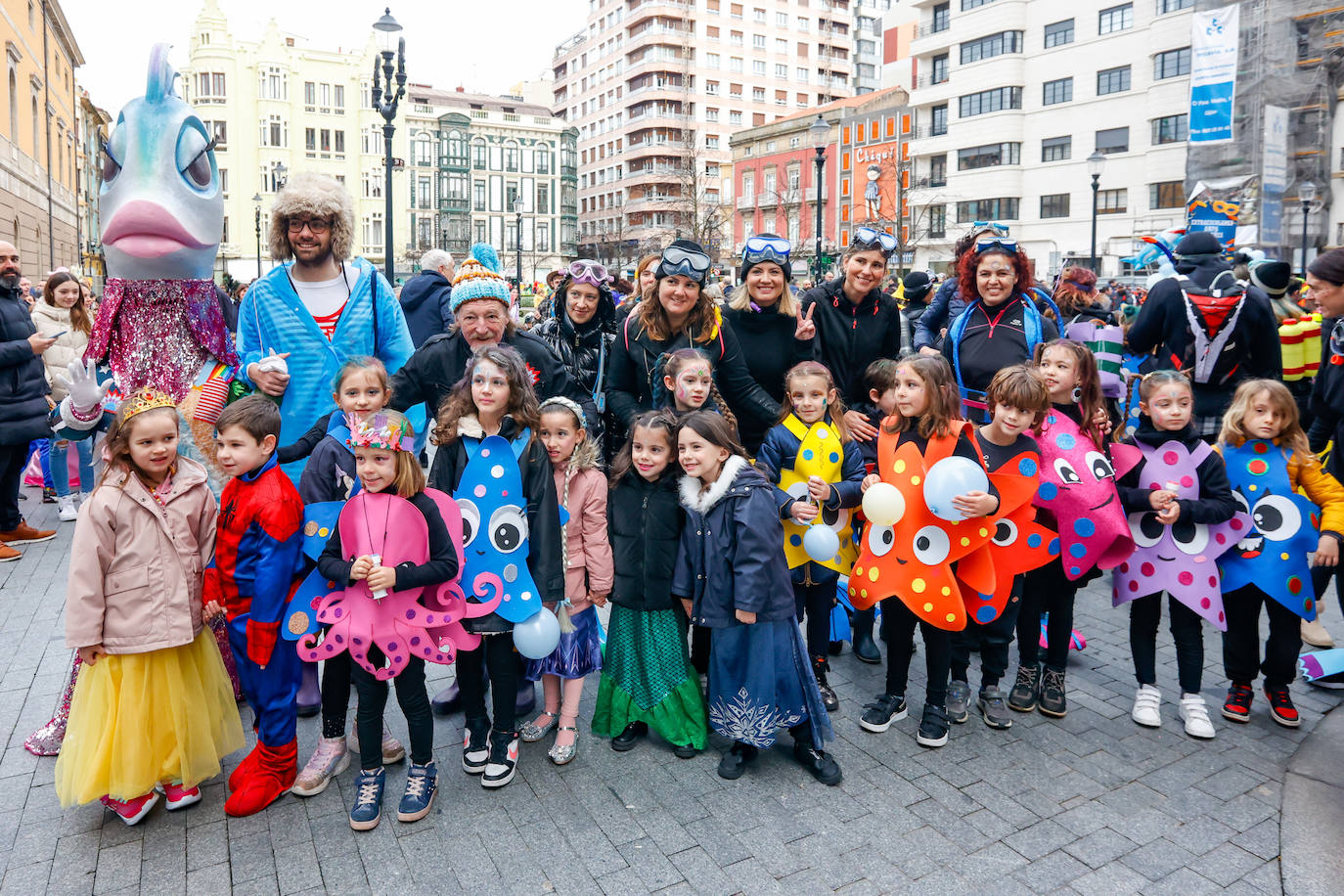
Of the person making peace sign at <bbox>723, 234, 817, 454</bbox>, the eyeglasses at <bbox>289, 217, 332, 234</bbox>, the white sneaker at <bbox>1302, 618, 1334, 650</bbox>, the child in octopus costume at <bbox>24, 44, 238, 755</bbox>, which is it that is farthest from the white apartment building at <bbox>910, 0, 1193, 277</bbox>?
the child in octopus costume at <bbox>24, 44, 238, 755</bbox>

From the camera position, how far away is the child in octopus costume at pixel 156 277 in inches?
158

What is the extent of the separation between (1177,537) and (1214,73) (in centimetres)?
3234

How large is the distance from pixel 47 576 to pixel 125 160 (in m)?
3.83

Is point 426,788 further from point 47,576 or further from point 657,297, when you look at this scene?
point 47,576

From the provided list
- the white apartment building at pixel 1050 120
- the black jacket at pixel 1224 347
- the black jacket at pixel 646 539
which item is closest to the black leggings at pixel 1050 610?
the black jacket at pixel 1224 347

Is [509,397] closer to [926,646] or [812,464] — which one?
[812,464]

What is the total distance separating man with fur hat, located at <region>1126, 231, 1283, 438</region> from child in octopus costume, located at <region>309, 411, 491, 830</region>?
13.8 feet

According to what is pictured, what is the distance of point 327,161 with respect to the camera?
192 feet

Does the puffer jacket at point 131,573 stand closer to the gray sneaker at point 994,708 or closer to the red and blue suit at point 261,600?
the red and blue suit at point 261,600

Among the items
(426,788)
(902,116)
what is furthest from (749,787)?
(902,116)

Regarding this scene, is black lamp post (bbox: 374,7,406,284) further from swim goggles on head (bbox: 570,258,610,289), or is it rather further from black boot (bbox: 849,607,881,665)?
black boot (bbox: 849,607,881,665)

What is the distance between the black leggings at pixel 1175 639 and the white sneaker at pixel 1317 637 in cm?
160

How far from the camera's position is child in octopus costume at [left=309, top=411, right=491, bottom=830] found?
336cm

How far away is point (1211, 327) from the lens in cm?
501
